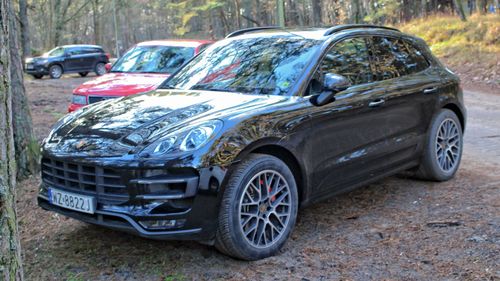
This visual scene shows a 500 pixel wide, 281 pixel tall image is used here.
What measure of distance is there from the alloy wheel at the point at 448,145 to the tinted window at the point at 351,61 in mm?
1284

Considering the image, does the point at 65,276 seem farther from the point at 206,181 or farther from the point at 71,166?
the point at 206,181

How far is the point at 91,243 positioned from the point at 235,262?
1.27m

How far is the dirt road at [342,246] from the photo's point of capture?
3.82 m

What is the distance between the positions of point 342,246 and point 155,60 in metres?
6.93

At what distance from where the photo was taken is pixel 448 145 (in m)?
6.06

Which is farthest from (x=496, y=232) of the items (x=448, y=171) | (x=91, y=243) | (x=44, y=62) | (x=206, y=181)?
(x=44, y=62)

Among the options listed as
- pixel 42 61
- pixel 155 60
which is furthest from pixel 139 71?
pixel 42 61

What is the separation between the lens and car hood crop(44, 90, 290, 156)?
12.6 ft

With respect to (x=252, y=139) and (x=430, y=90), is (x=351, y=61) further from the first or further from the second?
(x=252, y=139)

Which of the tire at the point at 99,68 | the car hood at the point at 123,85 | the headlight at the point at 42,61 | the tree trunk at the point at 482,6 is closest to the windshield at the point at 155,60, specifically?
the car hood at the point at 123,85

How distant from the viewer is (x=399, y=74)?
5.54 metres

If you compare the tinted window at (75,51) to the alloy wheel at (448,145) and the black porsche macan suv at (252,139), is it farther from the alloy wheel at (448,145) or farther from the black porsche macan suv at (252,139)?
the alloy wheel at (448,145)

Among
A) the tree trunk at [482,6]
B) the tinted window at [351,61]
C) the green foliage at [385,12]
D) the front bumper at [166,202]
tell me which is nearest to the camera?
the front bumper at [166,202]

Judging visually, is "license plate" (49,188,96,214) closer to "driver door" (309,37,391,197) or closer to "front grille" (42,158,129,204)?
"front grille" (42,158,129,204)
